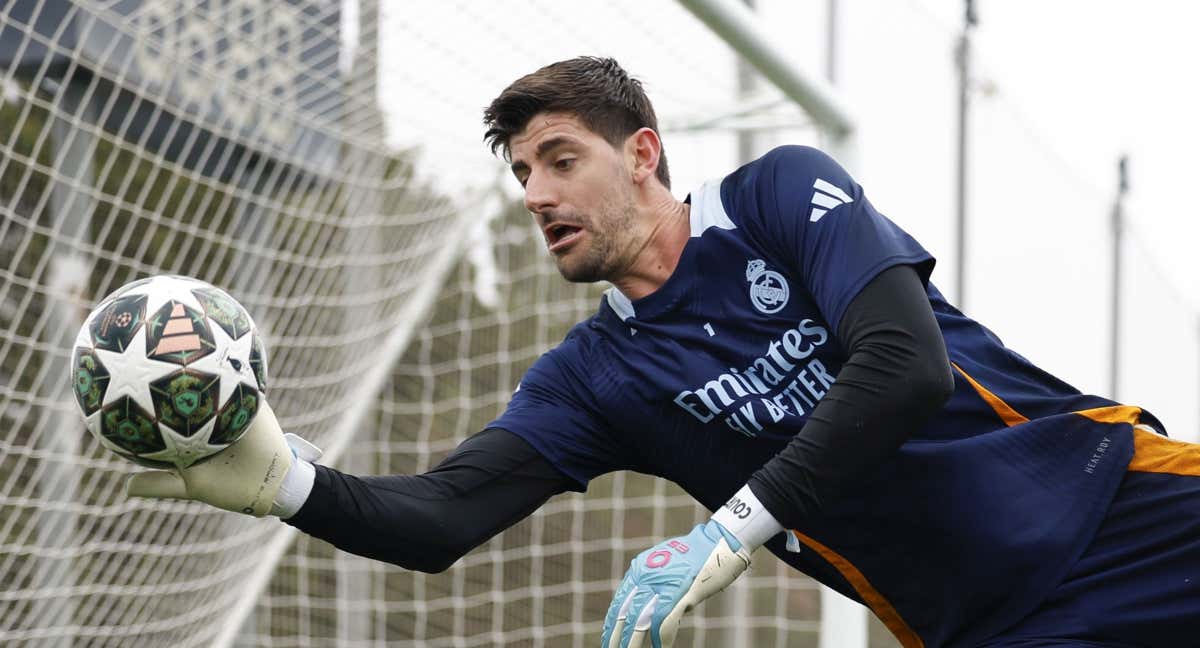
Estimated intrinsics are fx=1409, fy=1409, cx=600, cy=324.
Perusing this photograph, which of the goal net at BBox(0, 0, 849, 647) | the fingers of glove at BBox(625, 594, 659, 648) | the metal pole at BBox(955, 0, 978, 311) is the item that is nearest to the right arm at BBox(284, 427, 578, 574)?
the fingers of glove at BBox(625, 594, 659, 648)

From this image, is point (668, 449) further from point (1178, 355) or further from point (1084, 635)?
point (1178, 355)

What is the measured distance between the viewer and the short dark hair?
279 cm

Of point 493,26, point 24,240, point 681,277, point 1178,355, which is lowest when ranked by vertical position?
point 24,240

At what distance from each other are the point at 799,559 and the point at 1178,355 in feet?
32.6

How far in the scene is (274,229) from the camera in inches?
219

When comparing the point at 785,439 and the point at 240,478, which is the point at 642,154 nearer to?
the point at 785,439

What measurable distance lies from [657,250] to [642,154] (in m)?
0.23

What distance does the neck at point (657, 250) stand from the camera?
280 centimetres

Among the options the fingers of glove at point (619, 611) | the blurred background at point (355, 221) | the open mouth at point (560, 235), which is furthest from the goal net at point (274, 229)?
the fingers of glove at point (619, 611)

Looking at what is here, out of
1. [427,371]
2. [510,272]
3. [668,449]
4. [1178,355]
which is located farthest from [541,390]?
[1178,355]

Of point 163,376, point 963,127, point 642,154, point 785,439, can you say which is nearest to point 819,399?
point 785,439

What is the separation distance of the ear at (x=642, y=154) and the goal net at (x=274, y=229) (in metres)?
2.07

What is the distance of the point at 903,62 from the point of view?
727 cm

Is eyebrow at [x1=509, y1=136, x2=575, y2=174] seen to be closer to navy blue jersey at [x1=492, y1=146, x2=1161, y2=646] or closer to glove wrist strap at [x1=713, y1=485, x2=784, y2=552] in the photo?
navy blue jersey at [x1=492, y1=146, x2=1161, y2=646]
